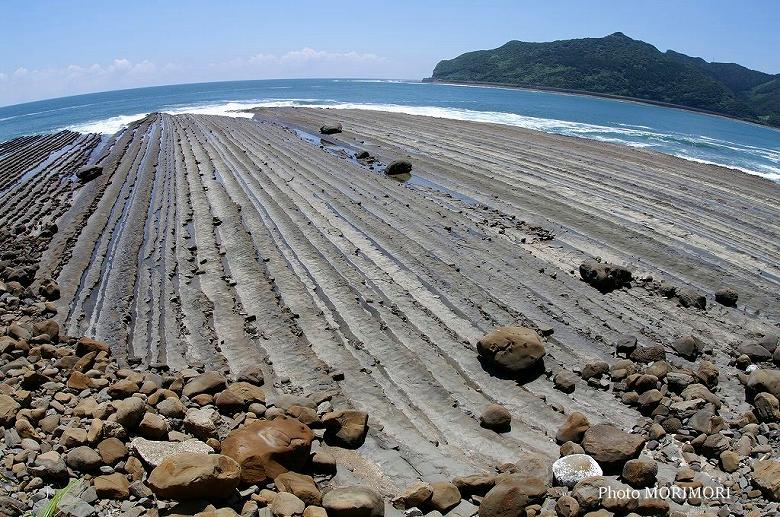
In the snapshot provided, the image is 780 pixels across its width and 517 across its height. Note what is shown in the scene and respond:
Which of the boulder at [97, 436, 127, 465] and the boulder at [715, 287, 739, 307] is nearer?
the boulder at [97, 436, 127, 465]

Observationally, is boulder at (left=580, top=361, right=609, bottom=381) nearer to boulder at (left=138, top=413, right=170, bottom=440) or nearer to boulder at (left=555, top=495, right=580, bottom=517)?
boulder at (left=555, top=495, right=580, bottom=517)

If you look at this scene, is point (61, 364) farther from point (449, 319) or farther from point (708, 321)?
point (708, 321)

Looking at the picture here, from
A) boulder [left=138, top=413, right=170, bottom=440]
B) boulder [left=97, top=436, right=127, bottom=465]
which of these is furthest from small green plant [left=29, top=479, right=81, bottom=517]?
boulder [left=138, top=413, right=170, bottom=440]

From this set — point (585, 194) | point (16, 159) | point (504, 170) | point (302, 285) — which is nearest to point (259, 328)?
point (302, 285)

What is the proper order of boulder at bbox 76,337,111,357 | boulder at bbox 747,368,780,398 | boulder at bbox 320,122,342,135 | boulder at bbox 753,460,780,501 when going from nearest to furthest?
boulder at bbox 753,460,780,501
boulder at bbox 747,368,780,398
boulder at bbox 76,337,111,357
boulder at bbox 320,122,342,135

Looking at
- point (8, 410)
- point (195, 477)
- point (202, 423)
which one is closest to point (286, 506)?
point (195, 477)

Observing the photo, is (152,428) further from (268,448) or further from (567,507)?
(567,507)
